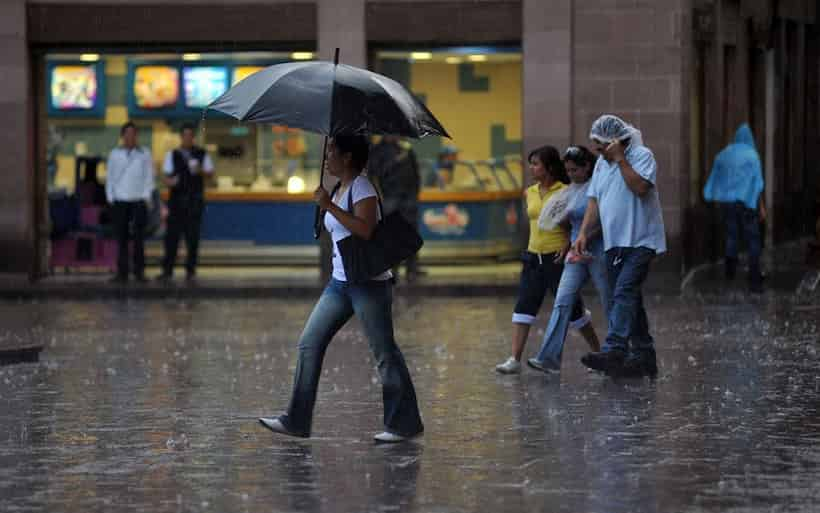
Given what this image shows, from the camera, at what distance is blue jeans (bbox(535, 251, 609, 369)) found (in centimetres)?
1396

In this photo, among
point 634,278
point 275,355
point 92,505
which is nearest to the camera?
Result: point 92,505

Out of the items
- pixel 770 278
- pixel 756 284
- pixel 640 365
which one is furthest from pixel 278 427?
pixel 770 278

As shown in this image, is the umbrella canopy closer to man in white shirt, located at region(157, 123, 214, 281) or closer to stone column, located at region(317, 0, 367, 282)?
stone column, located at region(317, 0, 367, 282)

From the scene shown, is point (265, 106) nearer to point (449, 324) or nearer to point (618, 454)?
point (618, 454)

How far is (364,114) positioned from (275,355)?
19.3ft

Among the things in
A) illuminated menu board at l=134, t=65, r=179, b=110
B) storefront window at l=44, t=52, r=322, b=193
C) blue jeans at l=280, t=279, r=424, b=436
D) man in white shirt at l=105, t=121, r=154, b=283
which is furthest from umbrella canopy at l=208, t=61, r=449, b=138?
illuminated menu board at l=134, t=65, r=179, b=110

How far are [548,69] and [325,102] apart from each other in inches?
568

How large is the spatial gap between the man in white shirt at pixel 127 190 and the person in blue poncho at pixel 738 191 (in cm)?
644

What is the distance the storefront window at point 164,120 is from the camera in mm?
26438

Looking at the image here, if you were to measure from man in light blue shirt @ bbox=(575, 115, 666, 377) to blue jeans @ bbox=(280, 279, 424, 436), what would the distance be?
10.2ft

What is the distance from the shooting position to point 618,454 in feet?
33.1

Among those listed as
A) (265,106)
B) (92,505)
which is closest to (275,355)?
(265,106)

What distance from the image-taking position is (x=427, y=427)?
11203 mm

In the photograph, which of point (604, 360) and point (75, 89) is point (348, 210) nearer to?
point (604, 360)
